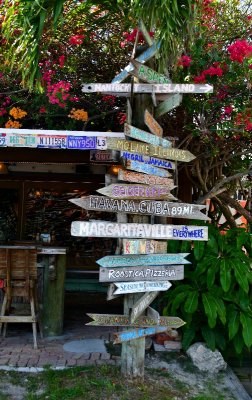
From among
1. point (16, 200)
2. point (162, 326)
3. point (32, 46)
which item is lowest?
point (162, 326)

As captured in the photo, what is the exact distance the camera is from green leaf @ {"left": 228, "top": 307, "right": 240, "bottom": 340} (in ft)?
17.0

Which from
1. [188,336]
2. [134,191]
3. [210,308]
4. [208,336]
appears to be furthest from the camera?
[188,336]

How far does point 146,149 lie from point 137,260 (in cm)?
104

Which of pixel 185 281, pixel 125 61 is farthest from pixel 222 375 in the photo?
pixel 125 61

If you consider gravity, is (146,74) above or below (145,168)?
above

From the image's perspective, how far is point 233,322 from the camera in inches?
207

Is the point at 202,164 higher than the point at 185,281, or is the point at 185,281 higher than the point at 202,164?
the point at 202,164

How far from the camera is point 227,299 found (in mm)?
5395

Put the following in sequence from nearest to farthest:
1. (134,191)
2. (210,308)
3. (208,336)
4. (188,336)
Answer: (134,191) → (210,308) → (208,336) → (188,336)

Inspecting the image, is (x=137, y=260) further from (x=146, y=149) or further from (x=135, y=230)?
(x=146, y=149)

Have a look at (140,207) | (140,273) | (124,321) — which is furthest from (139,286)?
(140,207)

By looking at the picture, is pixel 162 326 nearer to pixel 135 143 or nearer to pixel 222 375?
pixel 222 375

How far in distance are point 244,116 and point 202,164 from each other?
6.29ft

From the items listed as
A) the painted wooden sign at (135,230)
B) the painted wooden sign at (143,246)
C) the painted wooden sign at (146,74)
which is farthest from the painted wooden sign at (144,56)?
the painted wooden sign at (143,246)
